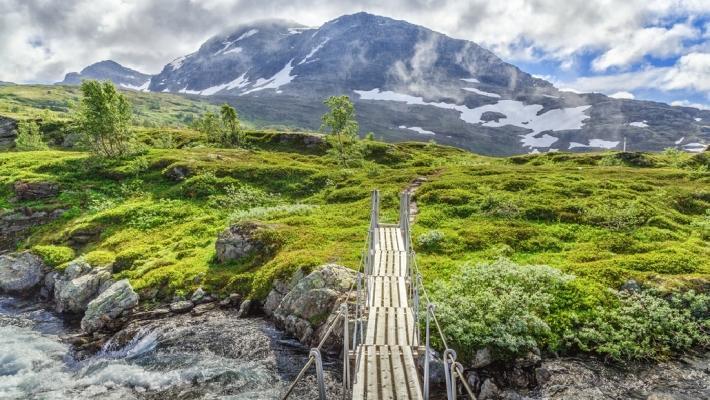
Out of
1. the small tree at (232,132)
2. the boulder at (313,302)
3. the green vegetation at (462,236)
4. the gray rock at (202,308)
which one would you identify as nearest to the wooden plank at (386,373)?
the green vegetation at (462,236)

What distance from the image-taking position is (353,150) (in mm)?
78250

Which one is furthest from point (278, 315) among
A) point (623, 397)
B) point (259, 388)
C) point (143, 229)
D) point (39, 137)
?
point (39, 137)

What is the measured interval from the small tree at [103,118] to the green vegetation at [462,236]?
4.07 m

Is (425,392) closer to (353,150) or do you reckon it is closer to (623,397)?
(623,397)

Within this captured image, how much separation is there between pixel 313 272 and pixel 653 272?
18697mm

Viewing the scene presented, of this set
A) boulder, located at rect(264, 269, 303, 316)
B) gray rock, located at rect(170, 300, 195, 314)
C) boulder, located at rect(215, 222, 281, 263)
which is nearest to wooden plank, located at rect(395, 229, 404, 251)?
boulder, located at rect(264, 269, 303, 316)

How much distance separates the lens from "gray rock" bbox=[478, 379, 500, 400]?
16609 mm

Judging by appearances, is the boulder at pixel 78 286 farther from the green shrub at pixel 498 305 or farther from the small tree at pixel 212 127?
the small tree at pixel 212 127

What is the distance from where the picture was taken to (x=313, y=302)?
23.1 meters

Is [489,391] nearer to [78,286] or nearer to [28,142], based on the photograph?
[78,286]

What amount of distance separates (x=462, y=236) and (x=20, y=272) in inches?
1401

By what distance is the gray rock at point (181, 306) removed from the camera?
87.1ft

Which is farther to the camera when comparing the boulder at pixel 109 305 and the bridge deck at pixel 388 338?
the boulder at pixel 109 305

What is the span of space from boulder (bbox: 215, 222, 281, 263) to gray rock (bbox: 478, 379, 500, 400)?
18.5 m
